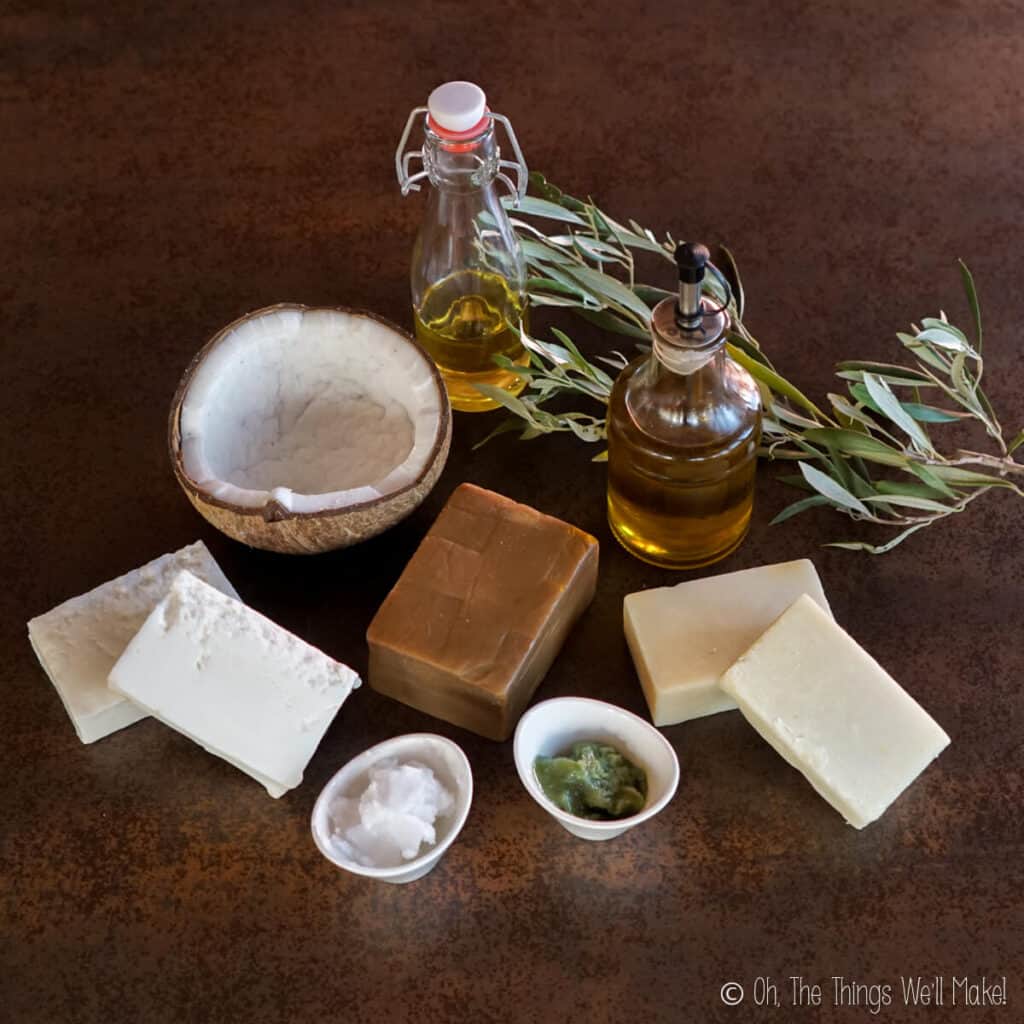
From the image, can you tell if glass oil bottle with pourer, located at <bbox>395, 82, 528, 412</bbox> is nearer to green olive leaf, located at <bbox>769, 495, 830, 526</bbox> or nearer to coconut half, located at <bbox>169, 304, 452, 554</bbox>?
coconut half, located at <bbox>169, 304, 452, 554</bbox>

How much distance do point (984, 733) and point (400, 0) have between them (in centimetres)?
113

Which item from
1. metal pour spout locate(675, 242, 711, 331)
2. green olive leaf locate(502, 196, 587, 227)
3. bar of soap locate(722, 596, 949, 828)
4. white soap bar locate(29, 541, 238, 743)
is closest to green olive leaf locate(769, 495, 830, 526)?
bar of soap locate(722, 596, 949, 828)

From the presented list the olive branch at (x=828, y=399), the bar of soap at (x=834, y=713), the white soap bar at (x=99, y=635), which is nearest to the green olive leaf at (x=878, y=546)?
the olive branch at (x=828, y=399)

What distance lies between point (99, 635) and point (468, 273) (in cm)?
49

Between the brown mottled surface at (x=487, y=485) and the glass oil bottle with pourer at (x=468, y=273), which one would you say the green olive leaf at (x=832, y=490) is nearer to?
the brown mottled surface at (x=487, y=485)

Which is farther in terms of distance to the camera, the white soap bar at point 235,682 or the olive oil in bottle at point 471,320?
the olive oil in bottle at point 471,320

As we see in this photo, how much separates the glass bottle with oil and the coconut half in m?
0.17

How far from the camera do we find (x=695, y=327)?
3.74 ft

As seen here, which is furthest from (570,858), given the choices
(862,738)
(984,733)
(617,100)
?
(617,100)

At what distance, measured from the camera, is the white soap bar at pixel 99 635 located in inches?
48.1

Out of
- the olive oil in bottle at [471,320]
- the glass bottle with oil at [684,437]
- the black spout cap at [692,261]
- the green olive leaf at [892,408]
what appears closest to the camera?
the black spout cap at [692,261]

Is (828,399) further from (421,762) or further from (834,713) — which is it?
(421,762)

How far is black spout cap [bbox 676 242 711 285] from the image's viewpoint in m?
1.06

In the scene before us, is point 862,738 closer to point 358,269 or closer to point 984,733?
point 984,733
